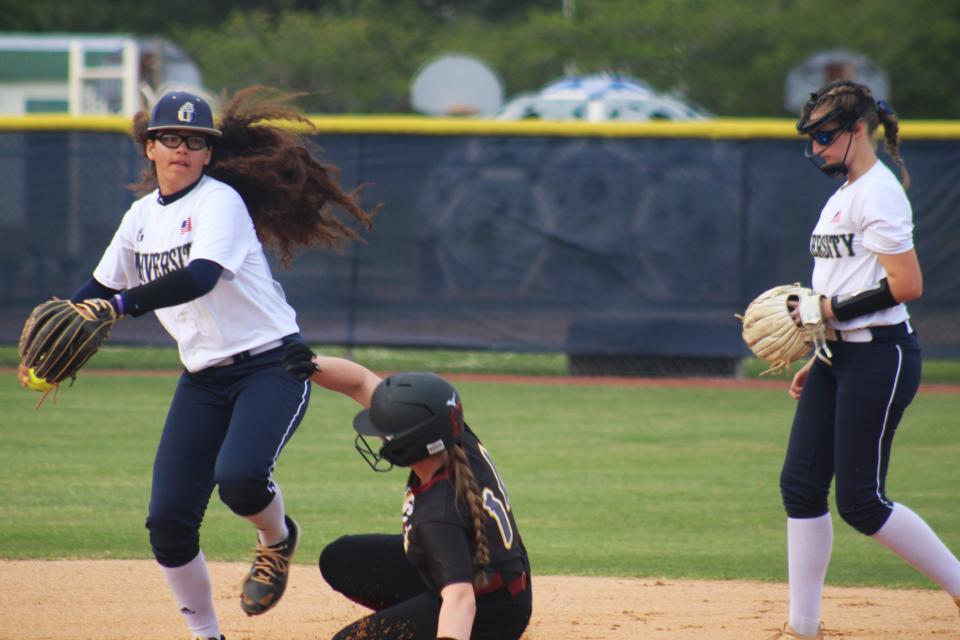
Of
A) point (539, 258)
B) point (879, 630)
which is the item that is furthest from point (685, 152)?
point (879, 630)

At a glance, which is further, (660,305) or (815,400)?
(660,305)

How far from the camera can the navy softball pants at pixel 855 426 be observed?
4.37 metres

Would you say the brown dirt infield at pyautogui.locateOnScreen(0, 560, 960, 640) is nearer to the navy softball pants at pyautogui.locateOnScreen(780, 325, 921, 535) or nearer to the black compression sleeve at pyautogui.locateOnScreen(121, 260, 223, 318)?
the navy softball pants at pyautogui.locateOnScreen(780, 325, 921, 535)

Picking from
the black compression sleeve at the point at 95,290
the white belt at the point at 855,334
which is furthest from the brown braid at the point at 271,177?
the white belt at the point at 855,334

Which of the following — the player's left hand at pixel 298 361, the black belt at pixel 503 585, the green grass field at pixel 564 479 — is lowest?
the green grass field at pixel 564 479

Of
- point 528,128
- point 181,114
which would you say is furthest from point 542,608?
point 528,128

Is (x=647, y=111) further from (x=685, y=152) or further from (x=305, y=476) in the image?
(x=305, y=476)

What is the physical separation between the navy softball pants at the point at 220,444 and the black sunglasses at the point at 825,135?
1971mm

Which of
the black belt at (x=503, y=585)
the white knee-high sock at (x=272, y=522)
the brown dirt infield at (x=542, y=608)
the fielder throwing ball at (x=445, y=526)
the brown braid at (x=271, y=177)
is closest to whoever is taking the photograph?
the fielder throwing ball at (x=445, y=526)

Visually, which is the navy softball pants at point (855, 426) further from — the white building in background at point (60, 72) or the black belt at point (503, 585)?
Answer: the white building in background at point (60, 72)

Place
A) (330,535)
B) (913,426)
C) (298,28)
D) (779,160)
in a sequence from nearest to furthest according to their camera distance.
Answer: (330,535) < (913,426) < (779,160) < (298,28)

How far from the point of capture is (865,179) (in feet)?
14.3

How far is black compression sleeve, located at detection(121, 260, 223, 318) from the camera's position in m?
4.11

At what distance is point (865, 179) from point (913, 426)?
6099 millimetres
